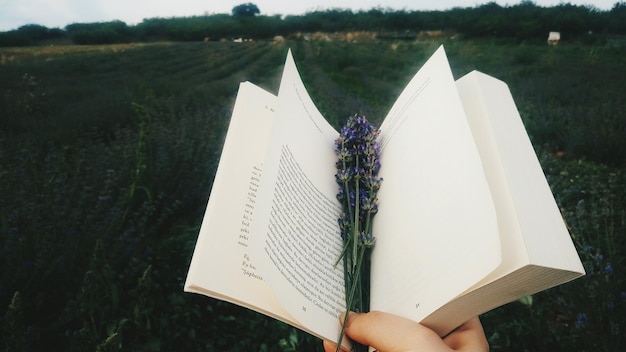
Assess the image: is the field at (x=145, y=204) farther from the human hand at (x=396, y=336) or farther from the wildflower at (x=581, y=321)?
the human hand at (x=396, y=336)

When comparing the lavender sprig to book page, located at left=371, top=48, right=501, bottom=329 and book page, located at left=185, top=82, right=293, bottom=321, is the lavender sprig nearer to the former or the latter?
book page, located at left=371, top=48, right=501, bottom=329

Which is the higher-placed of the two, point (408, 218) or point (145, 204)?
point (408, 218)

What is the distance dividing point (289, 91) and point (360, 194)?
0.27 m

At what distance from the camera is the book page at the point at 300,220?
586mm

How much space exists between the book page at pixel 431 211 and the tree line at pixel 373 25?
378 cm

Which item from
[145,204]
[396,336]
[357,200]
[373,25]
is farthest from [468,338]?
[373,25]

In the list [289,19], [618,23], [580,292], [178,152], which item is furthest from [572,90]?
[289,19]

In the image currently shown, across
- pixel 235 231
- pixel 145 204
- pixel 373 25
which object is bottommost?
pixel 145 204

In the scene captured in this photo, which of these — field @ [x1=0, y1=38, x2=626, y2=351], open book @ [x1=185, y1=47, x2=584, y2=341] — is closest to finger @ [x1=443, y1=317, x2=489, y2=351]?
open book @ [x1=185, y1=47, x2=584, y2=341]

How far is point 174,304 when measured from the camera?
1.95m

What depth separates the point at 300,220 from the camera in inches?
27.0

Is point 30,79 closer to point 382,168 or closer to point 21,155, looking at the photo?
point 21,155

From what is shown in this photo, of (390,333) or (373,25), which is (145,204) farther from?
(373,25)

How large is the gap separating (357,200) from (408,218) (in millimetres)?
116
